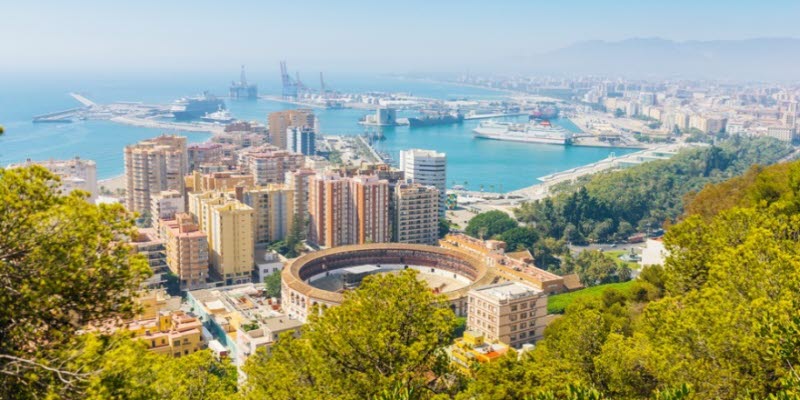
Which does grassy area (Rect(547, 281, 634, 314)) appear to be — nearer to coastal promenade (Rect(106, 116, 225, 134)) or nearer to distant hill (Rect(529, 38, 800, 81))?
coastal promenade (Rect(106, 116, 225, 134))

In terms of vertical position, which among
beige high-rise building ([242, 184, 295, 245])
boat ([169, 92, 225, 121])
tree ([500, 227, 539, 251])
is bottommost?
tree ([500, 227, 539, 251])

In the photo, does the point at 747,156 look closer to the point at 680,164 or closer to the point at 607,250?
the point at 680,164

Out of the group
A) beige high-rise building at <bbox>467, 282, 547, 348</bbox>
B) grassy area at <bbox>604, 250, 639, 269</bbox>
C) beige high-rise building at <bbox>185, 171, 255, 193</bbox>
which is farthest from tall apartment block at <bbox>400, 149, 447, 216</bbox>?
beige high-rise building at <bbox>467, 282, 547, 348</bbox>

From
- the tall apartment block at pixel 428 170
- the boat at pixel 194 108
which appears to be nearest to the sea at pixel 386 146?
the boat at pixel 194 108

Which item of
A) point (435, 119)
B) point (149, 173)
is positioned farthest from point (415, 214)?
point (435, 119)

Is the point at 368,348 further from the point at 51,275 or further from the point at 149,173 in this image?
the point at 149,173

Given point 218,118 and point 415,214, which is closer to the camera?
point 415,214

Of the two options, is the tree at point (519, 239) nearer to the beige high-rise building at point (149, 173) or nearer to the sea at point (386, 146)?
the beige high-rise building at point (149, 173)
